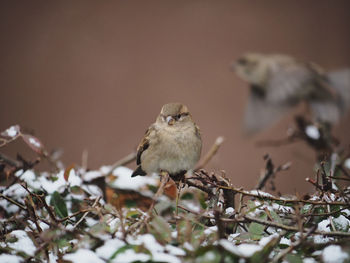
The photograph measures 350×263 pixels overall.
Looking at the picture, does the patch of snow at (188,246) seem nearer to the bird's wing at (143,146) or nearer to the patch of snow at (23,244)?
the patch of snow at (23,244)

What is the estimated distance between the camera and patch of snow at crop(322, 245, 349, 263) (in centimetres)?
62

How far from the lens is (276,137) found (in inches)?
116

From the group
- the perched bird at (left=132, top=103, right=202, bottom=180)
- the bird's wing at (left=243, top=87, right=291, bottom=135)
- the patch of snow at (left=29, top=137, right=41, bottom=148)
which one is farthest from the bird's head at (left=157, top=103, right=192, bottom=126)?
the bird's wing at (left=243, top=87, right=291, bottom=135)

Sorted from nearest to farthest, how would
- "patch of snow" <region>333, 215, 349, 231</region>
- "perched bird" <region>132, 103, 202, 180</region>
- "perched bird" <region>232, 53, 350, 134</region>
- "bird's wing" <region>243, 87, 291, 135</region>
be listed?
1. "patch of snow" <region>333, 215, 349, 231</region>
2. "perched bird" <region>132, 103, 202, 180</region>
3. "perched bird" <region>232, 53, 350, 134</region>
4. "bird's wing" <region>243, 87, 291, 135</region>

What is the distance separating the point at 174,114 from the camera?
1541 mm

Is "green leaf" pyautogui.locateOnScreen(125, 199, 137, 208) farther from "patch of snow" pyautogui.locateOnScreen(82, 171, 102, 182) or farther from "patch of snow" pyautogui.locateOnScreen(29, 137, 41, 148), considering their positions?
"patch of snow" pyautogui.locateOnScreen(29, 137, 41, 148)

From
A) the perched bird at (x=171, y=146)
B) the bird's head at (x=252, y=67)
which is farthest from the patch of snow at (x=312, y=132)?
the bird's head at (x=252, y=67)

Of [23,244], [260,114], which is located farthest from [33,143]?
[260,114]

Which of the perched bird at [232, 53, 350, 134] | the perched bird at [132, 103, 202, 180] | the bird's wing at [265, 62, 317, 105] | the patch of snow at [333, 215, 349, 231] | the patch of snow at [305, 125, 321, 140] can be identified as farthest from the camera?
the bird's wing at [265, 62, 317, 105]

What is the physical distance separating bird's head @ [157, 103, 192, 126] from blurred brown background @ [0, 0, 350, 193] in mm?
1236

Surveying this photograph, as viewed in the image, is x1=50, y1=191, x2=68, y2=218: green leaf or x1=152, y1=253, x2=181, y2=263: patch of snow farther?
x1=50, y1=191, x2=68, y2=218: green leaf

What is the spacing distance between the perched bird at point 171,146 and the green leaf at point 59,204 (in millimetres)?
465

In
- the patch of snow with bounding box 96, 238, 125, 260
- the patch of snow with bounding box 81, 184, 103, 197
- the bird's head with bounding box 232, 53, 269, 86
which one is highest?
the bird's head with bounding box 232, 53, 269, 86

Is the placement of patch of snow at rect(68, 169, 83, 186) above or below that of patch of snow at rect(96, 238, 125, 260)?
above
